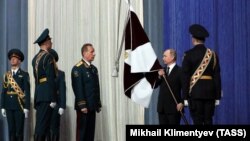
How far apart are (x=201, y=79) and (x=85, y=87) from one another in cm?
151

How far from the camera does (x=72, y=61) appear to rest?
25.0ft

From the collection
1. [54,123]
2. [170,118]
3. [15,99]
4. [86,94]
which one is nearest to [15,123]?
[15,99]

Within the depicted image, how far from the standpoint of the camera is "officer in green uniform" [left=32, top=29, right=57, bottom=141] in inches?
221

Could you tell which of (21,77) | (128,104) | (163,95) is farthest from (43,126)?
(128,104)

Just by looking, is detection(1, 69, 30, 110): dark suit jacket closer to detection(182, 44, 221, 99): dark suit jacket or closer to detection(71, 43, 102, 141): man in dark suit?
detection(71, 43, 102, 141): man in dark suit

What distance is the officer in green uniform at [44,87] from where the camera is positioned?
561cm

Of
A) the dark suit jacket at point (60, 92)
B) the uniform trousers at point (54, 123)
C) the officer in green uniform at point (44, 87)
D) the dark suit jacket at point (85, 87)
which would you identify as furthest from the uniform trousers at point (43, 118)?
the uniform trousers at point (54, 123)

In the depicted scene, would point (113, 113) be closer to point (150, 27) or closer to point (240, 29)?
point (150, 27)

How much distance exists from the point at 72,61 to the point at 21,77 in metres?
1.40

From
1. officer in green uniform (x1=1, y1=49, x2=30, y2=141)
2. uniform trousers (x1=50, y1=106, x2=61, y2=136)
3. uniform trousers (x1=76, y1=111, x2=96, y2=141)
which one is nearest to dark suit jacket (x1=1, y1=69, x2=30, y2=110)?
officer in green uniform (x1=1, y1=49, x2=30, y2=141)

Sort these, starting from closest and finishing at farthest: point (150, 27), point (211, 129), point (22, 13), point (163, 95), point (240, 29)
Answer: point (211, 129) → point (163, 95) → point (240, 29) → point (150, 27) → point (22, 13)

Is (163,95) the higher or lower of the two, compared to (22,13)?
lower

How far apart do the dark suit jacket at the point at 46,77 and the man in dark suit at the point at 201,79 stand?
1526 millimetres

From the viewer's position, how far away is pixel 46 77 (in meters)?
5.67
